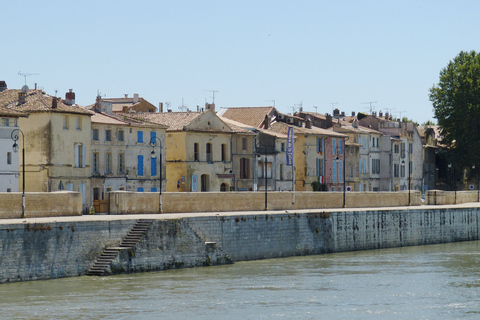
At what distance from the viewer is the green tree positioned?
318ft

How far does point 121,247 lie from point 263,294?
732cm

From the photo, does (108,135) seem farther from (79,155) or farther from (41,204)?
(41,204)

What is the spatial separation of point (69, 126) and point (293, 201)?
48.6ft

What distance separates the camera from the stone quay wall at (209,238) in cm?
3759

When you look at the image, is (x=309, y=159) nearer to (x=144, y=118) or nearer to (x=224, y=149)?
(x=224, y=149)

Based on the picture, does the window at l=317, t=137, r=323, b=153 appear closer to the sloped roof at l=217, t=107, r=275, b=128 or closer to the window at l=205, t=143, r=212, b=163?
the sloped roof at l=217, t=107, r=275, b=128

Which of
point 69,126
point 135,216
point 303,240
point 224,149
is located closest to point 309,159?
point 224,149

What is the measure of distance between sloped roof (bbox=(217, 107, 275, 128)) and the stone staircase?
42875mm

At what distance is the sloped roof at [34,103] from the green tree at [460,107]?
4644 centimetres

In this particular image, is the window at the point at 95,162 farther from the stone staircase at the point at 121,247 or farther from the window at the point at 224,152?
the stone staircase at the point at 121,247

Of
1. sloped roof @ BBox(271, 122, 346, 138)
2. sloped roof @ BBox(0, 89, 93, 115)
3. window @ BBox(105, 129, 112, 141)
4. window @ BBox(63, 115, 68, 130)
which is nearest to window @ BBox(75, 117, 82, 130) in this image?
sloped roof @ BBox(0, 89, 93, 115)

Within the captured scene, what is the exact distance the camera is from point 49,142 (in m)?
60.0

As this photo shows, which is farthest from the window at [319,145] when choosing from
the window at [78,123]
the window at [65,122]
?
the window at [65,122]

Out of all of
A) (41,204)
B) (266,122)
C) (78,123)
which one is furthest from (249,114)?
(41,204)
